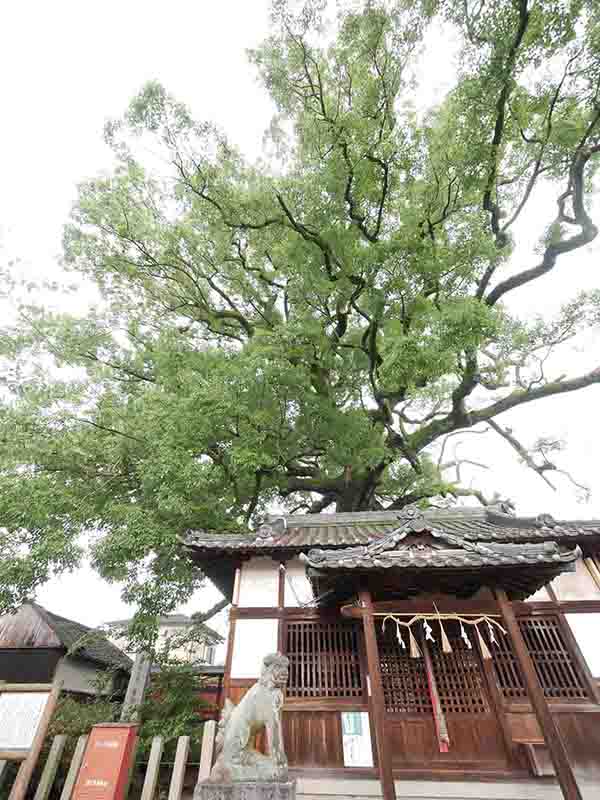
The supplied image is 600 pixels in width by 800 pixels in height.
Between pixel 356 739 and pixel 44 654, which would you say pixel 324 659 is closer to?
pixel 356 739

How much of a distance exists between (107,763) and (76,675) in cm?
1236

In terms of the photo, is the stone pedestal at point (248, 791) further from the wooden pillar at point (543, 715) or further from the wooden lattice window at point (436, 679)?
the wooden pillar at point (543, 715)

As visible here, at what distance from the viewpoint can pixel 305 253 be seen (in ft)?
33.4

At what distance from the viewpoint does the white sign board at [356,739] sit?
5.39 meters

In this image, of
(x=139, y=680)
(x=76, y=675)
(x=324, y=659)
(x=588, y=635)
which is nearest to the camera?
(x=588, y=635)

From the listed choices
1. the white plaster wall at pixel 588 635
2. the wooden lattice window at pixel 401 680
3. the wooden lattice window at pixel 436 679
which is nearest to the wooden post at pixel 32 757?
the wooden lattice window at pixel 401 680

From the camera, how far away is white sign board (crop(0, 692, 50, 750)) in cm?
464

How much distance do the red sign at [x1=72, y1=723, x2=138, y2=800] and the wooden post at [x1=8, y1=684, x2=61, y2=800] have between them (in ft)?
1.90

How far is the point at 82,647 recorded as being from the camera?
1192 cm

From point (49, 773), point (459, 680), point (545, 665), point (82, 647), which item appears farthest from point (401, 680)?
point (82, 647)

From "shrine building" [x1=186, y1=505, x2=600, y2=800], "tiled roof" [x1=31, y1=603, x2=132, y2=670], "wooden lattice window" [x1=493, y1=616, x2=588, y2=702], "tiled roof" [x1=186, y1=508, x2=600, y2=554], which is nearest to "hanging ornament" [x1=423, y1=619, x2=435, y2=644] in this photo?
"shrine building" [x1=186, y1=505, x2=600, y2=800]

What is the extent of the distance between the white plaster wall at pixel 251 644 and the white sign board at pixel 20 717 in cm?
268

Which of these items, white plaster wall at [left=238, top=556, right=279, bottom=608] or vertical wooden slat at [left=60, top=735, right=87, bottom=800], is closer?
vertical wooden slat at [left=60, top=735, right=87, bottom=800]

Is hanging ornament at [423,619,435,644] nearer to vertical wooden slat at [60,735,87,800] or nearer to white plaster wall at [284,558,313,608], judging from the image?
white plaster wall at [284,558,313,608]
